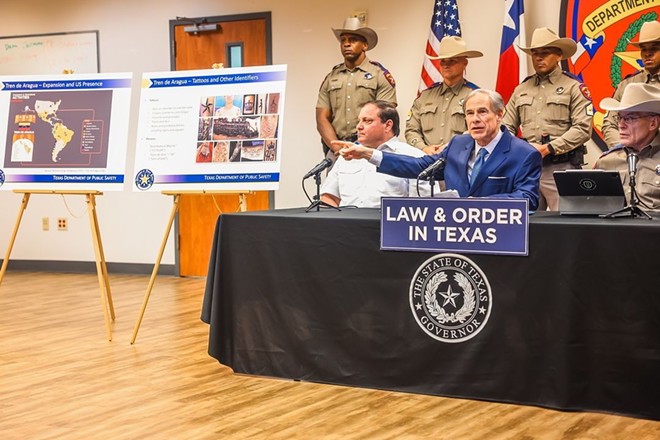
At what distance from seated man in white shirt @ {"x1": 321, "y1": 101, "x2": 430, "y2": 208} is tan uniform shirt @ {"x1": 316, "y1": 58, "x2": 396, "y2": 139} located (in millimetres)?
1280

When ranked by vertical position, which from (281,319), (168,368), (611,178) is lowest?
(168,368)

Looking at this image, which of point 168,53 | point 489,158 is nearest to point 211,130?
point 489,158

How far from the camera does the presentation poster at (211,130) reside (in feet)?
15.4

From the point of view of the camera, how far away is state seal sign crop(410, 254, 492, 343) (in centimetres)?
325

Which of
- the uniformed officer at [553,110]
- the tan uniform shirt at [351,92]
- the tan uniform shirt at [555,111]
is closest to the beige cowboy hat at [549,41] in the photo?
the uniformed officer at [553,110]

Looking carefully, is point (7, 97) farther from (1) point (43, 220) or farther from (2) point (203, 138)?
(1) point (43, 220)

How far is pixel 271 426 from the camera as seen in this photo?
312 cm

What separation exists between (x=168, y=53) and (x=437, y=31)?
102 inches

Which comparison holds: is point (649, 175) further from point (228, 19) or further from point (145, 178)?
point (228, 19)

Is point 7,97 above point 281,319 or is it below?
above

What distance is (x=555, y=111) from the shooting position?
5.21 meters

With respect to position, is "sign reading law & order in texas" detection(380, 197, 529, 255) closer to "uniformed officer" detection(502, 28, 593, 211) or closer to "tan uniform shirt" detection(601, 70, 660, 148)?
"uniformed officer" detection(502, 28, 593, 211)

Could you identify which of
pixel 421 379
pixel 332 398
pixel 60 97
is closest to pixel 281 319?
pixel 332 398

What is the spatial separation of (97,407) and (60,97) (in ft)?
7.96
